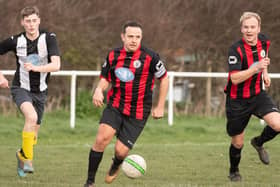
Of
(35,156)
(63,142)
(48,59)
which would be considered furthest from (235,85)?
(63,142)

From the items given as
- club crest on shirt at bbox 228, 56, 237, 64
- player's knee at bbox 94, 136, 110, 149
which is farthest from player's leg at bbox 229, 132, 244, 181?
player's knee at bbox 94, 136, 110, 149

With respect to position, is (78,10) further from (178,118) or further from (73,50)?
(178,118)

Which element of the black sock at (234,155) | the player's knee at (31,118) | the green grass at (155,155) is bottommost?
the green grass at (155,155)

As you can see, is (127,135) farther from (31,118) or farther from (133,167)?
(31,118)

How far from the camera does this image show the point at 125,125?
8562 mm

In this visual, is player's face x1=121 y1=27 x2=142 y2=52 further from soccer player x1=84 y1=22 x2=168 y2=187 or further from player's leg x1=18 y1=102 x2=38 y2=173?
player's leg x1=18 y1=102 x2=38 y2=173

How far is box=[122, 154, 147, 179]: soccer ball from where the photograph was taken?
27.8ft

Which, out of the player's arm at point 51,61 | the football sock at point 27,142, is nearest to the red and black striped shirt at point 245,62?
the player's arm at point 51,61

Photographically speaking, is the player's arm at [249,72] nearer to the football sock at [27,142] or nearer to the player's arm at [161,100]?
the player's arm at [161,100]

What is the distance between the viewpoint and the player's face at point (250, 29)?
901 centimetres

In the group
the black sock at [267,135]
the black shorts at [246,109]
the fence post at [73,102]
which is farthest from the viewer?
the fence post at [73,102]

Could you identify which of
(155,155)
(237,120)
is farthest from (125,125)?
(155,155)

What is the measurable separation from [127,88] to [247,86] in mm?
1597

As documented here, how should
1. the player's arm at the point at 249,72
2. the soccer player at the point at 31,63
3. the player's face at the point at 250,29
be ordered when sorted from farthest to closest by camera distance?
the soccer player at the point at 31,63, the player's face at the point at 250,29, the player's arm at the point at 249,72
